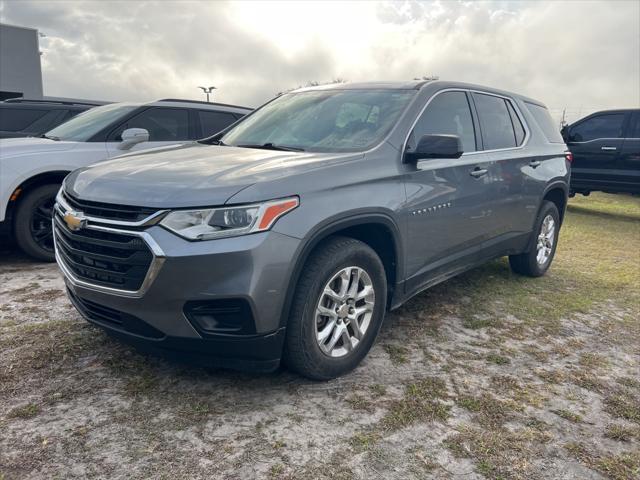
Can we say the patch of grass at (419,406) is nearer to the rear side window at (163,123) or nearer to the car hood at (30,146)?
the car hood at (30,146)

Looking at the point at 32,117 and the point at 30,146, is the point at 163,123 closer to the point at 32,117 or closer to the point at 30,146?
the point at 30,146

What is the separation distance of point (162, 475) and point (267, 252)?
1046 millimetres

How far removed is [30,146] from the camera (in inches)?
199

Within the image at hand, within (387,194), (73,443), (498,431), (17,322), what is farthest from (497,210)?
(17,322)

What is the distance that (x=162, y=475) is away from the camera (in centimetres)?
216

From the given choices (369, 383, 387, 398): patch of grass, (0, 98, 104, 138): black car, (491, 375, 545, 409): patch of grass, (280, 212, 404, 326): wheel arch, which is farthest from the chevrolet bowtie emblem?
(0, 98, 104, 138): black car

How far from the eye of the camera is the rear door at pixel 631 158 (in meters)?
9.83

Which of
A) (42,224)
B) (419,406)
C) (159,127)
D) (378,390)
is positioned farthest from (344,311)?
(159,127)

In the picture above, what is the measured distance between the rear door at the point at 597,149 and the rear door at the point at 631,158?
0.23ft

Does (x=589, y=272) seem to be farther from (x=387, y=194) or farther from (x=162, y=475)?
(x=162, y=475)

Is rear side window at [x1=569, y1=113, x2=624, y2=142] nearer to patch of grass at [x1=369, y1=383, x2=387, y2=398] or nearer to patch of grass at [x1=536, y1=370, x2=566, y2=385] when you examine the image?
patch of grass at [x1=536, y1=370, x2=566, y2=385]

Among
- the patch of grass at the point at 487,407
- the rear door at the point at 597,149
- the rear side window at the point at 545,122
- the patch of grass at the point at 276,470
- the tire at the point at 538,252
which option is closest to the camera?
the patch of grass at the point at 276,470

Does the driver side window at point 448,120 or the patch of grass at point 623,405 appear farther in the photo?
the driver side window at point 448,120

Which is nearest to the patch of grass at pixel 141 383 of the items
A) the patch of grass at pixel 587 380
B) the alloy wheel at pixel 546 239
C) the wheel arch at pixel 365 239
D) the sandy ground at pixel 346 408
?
the sandy ground at pixel 346 408
